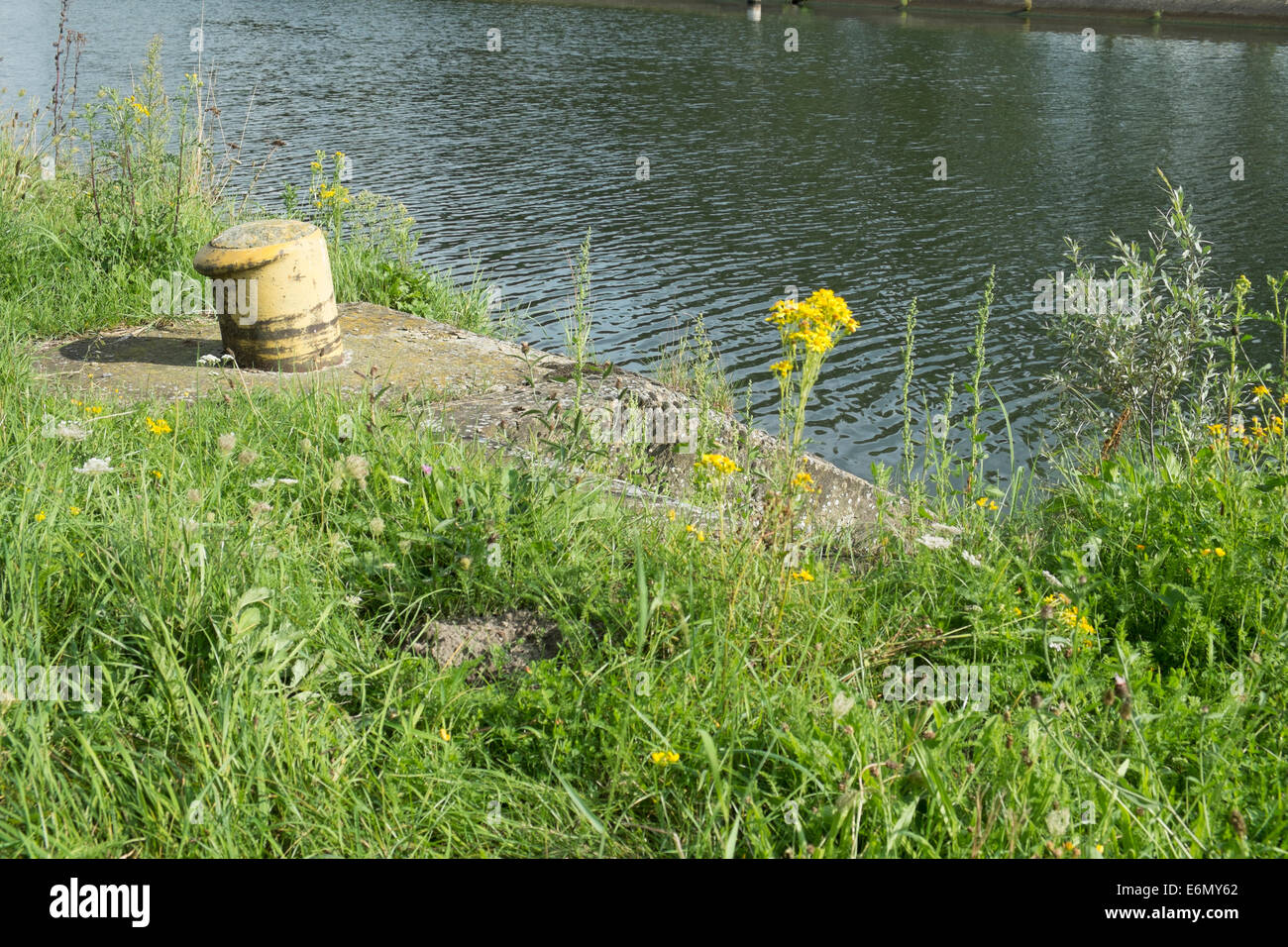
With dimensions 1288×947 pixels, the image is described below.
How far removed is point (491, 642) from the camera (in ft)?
10.8

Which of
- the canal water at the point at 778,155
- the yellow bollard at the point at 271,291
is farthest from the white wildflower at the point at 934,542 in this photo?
the canal water at the point at 778,155

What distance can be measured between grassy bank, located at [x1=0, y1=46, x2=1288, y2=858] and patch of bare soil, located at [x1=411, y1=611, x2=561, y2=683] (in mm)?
42

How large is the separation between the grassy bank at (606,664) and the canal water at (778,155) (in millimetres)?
5108

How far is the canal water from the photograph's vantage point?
1192cm

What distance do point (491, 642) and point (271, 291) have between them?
154 inches

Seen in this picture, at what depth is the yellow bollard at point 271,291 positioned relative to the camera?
6.33m

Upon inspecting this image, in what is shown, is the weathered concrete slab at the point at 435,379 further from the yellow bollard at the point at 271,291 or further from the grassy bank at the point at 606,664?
the grassy bank at the point at 606,664

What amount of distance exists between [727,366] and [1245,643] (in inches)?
287

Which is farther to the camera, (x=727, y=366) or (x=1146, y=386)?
(x=727, y=366)
